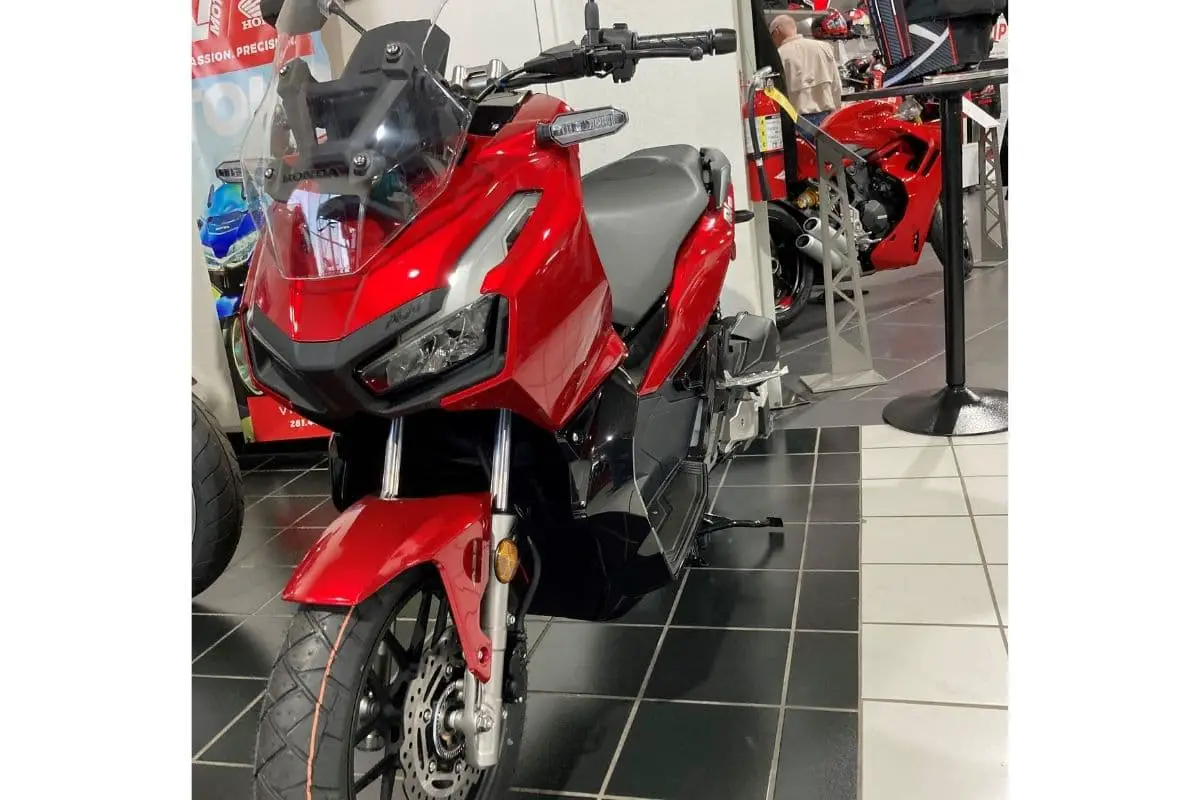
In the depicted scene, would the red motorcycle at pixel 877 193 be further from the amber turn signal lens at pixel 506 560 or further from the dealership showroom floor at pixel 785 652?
the amber turn signal lens at pixel 506 560

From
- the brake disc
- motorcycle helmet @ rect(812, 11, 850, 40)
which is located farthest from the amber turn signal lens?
motorcycle helmet @ rect(812, 11, 850, 40)

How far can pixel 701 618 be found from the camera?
236 cm

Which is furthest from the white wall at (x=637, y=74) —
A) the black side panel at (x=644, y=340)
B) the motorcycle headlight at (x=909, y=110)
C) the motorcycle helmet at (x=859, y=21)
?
the motorcycle helmet at (x=859, y=21)

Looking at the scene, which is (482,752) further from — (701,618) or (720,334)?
(720,334)

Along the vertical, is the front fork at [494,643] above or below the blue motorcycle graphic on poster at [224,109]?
below

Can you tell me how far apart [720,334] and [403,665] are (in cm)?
136

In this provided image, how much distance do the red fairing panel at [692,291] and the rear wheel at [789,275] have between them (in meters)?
2.90

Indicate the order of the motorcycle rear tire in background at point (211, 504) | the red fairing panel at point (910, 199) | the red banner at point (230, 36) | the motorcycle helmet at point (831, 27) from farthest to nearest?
the motorcycle helmet at point (831, 27) < the red fairing panel at point (910, 199) < the red banner at point (230, 36) < the motorcycle rear tire in background at point (211, 504)

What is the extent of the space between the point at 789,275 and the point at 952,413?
210 cm

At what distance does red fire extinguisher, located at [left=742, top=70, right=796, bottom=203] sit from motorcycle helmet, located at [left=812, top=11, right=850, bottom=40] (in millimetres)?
4309

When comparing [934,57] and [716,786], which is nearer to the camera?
[716,786]

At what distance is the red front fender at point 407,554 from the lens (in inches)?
51.7

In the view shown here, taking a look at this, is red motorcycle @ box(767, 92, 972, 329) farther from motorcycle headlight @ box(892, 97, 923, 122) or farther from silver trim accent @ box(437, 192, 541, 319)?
silver trim accent @ box(437, 192, 541, 319)
